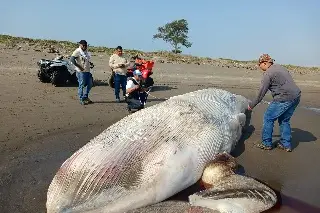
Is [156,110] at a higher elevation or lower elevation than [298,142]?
higher

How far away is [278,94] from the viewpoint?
345 inches

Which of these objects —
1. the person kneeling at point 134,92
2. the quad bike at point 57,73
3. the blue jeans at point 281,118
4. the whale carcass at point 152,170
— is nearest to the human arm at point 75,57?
the person kneeling at point 134,92

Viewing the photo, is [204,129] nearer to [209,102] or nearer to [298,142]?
[209,102]

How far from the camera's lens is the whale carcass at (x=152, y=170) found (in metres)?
5.33

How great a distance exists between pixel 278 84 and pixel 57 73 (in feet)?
33.8

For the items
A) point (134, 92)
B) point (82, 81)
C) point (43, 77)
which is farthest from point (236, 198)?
point (43, 77)

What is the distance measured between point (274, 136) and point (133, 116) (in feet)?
14.9

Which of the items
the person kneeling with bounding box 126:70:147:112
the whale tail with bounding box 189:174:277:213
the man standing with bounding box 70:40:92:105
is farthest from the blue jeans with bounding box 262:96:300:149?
the man standing with bounding box 70:40:92:105

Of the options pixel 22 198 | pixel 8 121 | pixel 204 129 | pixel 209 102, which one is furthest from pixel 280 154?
pixel 8 121

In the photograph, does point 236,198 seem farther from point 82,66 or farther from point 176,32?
point 176,32

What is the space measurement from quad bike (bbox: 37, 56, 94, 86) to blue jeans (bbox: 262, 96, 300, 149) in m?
9.72

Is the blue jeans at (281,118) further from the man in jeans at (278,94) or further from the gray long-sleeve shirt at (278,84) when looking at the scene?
the gray long-sleeve shirt at (278,84)

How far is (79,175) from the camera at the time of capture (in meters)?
5.37

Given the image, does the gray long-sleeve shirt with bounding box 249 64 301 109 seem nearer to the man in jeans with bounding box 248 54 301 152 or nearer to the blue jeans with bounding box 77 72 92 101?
the man in jeans with bounding box 248 54 301 152
